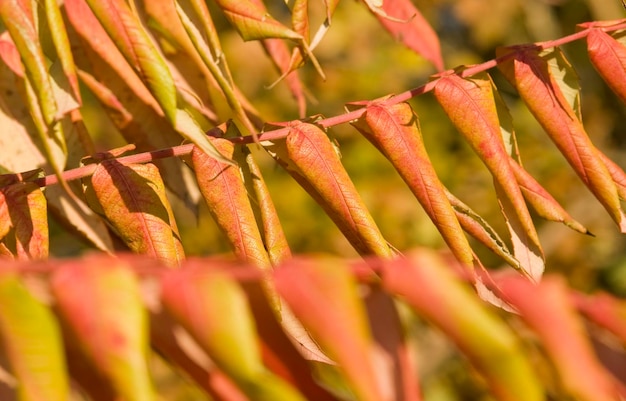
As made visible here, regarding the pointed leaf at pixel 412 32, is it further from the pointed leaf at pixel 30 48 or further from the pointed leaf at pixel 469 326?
the pointed leaf at pixel 469 326

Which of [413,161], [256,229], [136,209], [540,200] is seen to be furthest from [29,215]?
[540,200]

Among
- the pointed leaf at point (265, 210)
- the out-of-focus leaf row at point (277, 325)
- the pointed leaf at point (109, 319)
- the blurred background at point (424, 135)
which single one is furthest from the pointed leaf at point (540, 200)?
the blurred background at point (424, 135)

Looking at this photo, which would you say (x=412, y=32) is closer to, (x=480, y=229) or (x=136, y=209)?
(x=480, y=229)

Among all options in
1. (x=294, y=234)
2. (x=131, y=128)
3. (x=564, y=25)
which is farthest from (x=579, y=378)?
(x=564, y=25)

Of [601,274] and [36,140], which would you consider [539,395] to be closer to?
[36,140]

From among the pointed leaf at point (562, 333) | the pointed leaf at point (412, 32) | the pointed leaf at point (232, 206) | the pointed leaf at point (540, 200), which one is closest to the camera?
the pointed leaf at point (562, 333)

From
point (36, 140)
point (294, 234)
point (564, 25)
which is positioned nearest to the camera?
point (36, 140)

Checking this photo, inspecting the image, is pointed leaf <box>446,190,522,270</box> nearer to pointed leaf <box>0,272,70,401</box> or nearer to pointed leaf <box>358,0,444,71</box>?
pointed leaf <box>358,0,444,71</box>
